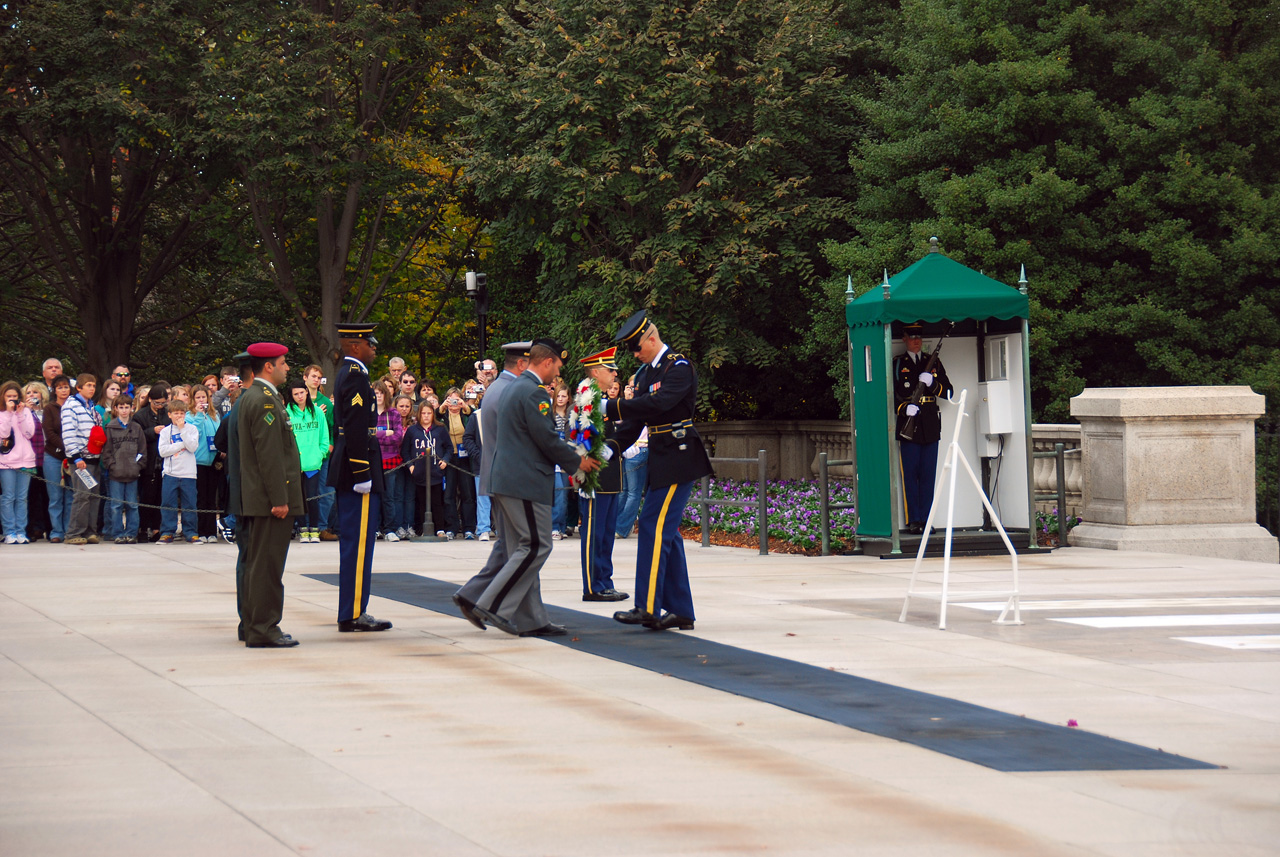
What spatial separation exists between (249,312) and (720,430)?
13196 mm

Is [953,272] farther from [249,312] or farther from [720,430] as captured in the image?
[249,312]

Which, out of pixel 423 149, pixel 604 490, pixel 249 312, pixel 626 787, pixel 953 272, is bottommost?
pixel 626 787

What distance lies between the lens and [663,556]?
402 inches

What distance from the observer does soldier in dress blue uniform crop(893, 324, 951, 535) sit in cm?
1559

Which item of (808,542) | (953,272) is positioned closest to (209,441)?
(808,542)

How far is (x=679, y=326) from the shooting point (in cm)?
2577

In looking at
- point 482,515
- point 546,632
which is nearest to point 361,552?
point 546,632

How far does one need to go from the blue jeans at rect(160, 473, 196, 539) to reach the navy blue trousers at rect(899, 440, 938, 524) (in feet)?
28.5

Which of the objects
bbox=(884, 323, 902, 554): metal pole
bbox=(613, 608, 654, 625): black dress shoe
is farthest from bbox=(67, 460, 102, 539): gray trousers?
bbox=(613, 608, 654, 625): black dress shoe

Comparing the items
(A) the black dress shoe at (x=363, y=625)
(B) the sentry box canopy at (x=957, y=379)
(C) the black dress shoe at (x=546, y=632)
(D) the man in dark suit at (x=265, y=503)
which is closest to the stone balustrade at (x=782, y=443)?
(B) the sentry box canopy at (x=957, y=379)

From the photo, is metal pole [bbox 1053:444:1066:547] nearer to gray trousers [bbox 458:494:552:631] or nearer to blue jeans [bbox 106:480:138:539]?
gray trousers [bbox 458:494:552:631]

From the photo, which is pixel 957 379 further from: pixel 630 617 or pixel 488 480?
pixel 488 480

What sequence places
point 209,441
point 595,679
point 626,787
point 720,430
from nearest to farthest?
point 626,787 < point 595,679 < point 209,441 < point 720,430

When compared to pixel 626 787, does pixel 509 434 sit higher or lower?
higher
